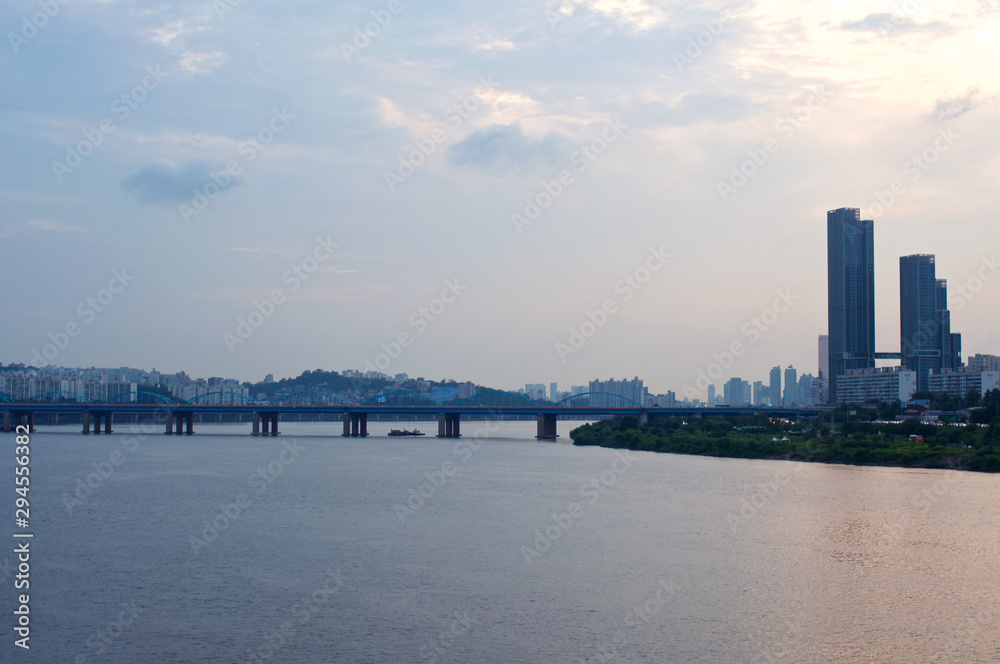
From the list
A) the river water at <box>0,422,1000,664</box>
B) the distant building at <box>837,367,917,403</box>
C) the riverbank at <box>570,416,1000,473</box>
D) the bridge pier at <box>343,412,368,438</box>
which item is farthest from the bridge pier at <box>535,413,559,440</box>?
the river water at <box>0,422,1000,664</box>

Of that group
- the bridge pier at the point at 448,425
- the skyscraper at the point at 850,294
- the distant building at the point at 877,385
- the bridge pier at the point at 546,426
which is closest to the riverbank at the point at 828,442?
the bridge pier at the point at 546,426

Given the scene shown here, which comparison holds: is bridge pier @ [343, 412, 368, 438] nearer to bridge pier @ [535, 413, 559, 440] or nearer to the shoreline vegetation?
bridge pier @ [535, 413, 559, 440]

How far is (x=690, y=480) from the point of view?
133 ft

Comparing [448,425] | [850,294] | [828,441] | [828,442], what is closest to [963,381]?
[850,294]

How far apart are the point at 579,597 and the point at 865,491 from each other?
22.2 metres

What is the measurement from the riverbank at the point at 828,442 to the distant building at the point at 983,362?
3267 inches

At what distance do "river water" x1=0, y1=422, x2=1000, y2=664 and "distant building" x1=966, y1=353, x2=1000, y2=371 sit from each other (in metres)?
125

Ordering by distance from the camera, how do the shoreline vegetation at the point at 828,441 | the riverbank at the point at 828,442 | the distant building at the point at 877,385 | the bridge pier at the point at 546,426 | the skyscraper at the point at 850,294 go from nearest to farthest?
the riverbank at the point at 828,442, the shoreline vegetation at the point at 828,441, the bridge pier at the point at 546,426, the distant building at the point at 877,385, the skyscraper at the point at 850,294

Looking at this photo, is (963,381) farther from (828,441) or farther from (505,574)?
(505,574)

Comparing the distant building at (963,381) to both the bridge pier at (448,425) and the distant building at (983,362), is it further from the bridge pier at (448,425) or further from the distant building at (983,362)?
the bridge pier at (448,425)

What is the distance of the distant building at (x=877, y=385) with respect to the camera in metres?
130

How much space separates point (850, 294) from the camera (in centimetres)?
16238

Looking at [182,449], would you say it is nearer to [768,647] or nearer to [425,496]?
[425,496]

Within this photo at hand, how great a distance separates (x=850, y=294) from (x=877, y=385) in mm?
27605
